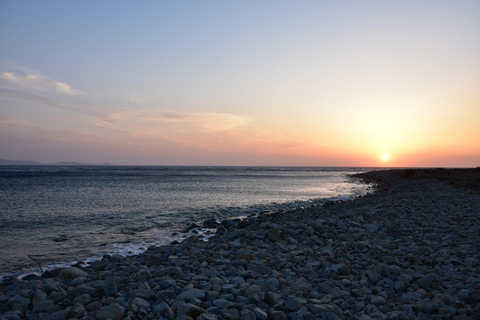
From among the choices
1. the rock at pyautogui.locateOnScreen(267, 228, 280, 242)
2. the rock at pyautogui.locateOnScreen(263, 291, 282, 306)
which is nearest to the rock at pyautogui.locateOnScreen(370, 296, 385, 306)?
the rock at pyautogui.locateOnScreen(263, 291, 282, 306)

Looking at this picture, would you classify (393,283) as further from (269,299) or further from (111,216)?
(111,216)

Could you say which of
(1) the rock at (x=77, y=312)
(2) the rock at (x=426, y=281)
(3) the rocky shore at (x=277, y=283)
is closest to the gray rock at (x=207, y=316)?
(3) the rocky shore at (x=277, y=283)

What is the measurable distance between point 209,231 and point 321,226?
535 cm

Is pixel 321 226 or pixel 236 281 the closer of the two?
pixel 236 281

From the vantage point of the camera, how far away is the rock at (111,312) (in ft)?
15.1

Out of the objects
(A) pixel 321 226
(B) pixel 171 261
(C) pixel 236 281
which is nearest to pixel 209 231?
(A) pixel 321 226

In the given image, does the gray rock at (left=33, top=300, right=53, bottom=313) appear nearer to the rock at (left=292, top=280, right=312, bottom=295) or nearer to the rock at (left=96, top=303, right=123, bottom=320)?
the rock at (left=96, top=303, right=123, bottom=320)

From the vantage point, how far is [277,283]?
240 inches

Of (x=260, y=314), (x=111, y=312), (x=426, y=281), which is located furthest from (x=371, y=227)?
(x=111, y=312)

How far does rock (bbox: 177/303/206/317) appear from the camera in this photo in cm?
472

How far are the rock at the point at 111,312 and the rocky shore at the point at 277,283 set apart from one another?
14mm

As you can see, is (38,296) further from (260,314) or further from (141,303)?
(260,314)

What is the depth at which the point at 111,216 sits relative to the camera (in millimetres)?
17922

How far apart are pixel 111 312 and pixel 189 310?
1180 millimetres
